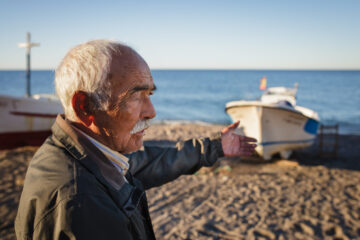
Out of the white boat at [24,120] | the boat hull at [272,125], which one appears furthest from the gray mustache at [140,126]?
the white boat at [24,120]

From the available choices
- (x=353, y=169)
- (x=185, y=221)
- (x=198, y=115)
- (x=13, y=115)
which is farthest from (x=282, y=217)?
(x=198, y=115)

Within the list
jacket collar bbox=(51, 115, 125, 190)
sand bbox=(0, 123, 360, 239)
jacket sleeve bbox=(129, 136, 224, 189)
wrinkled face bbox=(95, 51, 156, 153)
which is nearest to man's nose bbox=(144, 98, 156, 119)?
wrinkled face bbox=(95, 51, 156, 153)

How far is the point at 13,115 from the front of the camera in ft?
28.4

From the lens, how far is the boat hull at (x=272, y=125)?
7773mm

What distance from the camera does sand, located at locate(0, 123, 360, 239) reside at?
4.21m

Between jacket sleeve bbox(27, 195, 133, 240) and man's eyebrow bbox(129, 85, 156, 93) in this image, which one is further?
man's eyebrow bbox(129, 85, 156, 93)

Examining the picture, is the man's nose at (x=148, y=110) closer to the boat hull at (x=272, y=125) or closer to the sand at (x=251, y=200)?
the sand at (x=251, y=200)

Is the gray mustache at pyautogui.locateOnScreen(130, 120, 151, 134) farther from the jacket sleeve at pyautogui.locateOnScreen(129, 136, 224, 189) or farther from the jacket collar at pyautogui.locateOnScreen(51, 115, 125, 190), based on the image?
the jacket sleeve at pyautogui.locateOnScreen(129, 136, 224, 189)

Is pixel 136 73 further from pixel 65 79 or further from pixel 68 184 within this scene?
pixel 68 184

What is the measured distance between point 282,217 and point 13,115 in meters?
8.51

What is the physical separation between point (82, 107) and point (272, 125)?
7.52 metres

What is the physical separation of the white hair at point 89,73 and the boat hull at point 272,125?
270 inches

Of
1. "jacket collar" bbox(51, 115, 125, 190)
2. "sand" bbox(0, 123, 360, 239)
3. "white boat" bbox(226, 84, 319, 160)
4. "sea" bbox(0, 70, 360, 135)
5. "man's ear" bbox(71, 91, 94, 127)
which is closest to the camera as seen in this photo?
"jacket collar" bbox(51, 115, 125, 190)

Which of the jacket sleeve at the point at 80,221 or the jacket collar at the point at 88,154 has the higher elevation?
the jacket collar at the point at 88,154
